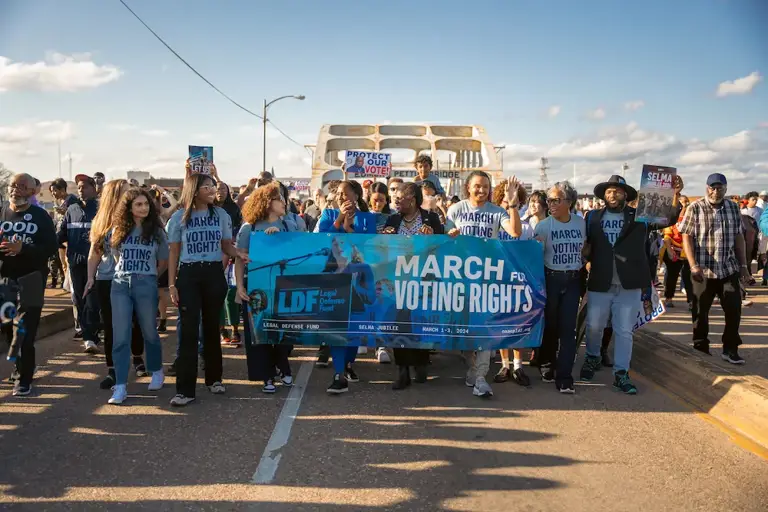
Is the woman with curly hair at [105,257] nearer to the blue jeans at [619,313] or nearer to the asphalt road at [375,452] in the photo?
the asphalt road at [375,452]

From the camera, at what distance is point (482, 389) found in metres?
6.04

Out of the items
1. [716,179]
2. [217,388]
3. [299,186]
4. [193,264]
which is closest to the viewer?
[193,264]

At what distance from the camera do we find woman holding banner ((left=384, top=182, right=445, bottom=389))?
638 cm

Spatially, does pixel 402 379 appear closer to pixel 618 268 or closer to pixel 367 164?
pixel 618 268

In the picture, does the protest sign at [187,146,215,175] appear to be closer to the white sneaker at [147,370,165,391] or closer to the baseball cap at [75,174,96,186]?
the baseball cap at [75,174,96,186]

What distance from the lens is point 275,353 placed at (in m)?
6.48

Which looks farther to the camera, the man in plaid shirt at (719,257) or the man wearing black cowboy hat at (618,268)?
the man in plaid shirt at (719,257)

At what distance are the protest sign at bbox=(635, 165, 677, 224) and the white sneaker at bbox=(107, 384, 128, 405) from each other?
4.86 metres

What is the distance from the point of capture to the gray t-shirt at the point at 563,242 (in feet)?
20.8

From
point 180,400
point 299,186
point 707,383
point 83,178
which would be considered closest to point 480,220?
point 707,383

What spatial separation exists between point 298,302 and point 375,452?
2.09m

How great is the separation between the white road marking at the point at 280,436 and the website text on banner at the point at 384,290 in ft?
1.66

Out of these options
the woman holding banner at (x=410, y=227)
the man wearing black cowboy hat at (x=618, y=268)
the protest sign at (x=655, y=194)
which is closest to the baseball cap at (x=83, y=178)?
the woman holding banner at (x=410, y=227)

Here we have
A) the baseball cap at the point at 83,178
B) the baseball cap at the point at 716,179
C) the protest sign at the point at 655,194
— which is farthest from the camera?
the baseball cap at the point at 83,178
